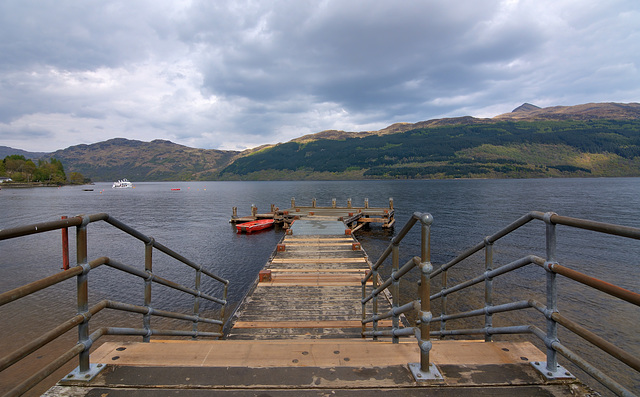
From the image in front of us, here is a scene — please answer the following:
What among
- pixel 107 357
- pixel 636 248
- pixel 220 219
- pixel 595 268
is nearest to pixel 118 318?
pixel 107 357

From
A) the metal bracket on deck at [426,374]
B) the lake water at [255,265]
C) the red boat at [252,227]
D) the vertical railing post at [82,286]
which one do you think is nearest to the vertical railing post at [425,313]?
the metal bracket on deck at [426,374]

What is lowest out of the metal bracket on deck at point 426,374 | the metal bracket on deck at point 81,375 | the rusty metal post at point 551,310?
the metal bracket on deck at point 426,374

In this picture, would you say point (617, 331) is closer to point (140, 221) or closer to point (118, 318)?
point (118, 318)

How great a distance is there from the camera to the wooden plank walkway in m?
7.39

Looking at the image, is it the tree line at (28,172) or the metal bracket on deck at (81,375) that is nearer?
the metal bracket on deck at (81,375)

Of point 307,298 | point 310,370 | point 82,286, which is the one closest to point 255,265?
point 307,298

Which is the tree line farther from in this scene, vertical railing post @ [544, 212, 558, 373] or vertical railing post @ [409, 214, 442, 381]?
vertical railing post @ [544, 212, 558, 373]

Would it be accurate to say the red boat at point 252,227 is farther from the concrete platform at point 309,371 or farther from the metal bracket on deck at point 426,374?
the metal bracket on deck at point 426,374

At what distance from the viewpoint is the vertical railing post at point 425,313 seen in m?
2.79

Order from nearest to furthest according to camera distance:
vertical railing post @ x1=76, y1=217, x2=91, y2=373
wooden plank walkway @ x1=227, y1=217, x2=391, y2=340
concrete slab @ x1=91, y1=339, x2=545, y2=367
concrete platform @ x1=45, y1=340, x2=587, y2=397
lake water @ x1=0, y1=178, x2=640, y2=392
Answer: vertical railing post @ x1=76, y1=217, x2=91, y2=373
concrete platform @ x1=45, y1=340, x2=587, y2=397
concrete slab @ x1=91, y1=339, x2=545, y2=367
wooden plank walkway @ x1=227, y1=217, x2=391, y2=340
lake water @ x1=0, y1=178, x2=640, y2=392

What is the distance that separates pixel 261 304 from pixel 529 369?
704cm

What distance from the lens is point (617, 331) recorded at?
1112cm

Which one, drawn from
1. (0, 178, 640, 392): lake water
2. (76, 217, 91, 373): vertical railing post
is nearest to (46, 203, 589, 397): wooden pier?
(76, 217, 91, 373): vertical railing post

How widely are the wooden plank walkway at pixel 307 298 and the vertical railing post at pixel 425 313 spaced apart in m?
4.57
